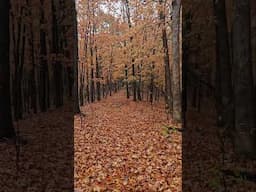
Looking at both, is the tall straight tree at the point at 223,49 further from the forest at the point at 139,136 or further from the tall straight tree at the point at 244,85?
the tall straight tree at the point at 244,85

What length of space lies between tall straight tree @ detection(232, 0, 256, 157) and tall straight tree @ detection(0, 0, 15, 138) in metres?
5.92

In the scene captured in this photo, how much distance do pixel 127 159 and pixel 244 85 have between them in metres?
3.19

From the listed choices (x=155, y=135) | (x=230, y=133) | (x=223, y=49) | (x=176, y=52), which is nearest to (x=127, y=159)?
(x=155, y=135)

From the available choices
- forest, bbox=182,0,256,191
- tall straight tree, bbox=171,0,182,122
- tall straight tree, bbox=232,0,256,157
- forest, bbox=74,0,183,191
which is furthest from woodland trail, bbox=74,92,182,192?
tall straight tree, bbox=232,0,256,157

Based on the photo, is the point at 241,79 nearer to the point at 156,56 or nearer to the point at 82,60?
the point at 156,56

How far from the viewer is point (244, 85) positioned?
7.22 meters

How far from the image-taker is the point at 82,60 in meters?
29.5

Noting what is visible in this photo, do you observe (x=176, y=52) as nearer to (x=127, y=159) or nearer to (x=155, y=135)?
(x=155, y=135)

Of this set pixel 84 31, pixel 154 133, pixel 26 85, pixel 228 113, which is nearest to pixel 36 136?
pixel 154 133

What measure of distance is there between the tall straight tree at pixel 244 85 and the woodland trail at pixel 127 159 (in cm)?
156

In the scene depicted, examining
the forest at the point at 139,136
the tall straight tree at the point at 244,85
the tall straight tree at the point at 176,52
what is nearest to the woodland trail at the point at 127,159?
the forest at the point at 139,136

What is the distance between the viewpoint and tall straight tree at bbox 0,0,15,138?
28.7 ft

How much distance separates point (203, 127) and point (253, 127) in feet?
18.3

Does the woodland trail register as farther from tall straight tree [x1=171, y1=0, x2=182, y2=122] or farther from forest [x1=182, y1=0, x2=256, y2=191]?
tall straight tree [x1=171, y1=0, x2=182, y2=122]
